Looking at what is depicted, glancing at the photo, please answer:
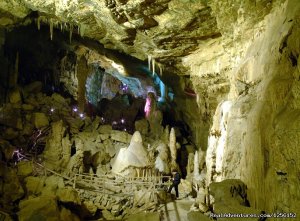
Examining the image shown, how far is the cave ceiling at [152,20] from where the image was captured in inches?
401

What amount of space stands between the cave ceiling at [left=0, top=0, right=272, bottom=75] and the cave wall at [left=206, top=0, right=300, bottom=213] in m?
1.34

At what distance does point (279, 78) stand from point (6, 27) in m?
15.3

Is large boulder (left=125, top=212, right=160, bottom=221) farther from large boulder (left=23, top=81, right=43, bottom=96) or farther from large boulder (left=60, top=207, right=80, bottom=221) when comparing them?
large boulder (left=23, top=81, right=43, bottom=96)

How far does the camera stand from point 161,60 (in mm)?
16047

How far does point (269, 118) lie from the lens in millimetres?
6527

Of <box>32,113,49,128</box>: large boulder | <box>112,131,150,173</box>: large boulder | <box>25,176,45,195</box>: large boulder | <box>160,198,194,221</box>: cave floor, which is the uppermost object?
<box>32,113,49,128</box>: large boulder

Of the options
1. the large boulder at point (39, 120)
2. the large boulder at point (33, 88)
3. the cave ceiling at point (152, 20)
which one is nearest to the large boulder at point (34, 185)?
the large boulder at point (39, 120)

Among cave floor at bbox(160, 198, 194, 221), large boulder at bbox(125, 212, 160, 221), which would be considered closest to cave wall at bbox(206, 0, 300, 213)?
cave floor at bbox(160, 198, 194, 221)

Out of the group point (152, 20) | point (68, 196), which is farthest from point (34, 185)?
point (152, 20)

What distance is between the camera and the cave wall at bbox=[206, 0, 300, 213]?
522 cm

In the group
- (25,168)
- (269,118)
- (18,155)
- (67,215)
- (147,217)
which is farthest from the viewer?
(18,155)

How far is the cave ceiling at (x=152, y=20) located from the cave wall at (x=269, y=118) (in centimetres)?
134

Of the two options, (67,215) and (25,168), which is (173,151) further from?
(67,215)

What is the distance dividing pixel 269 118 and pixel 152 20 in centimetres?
703
